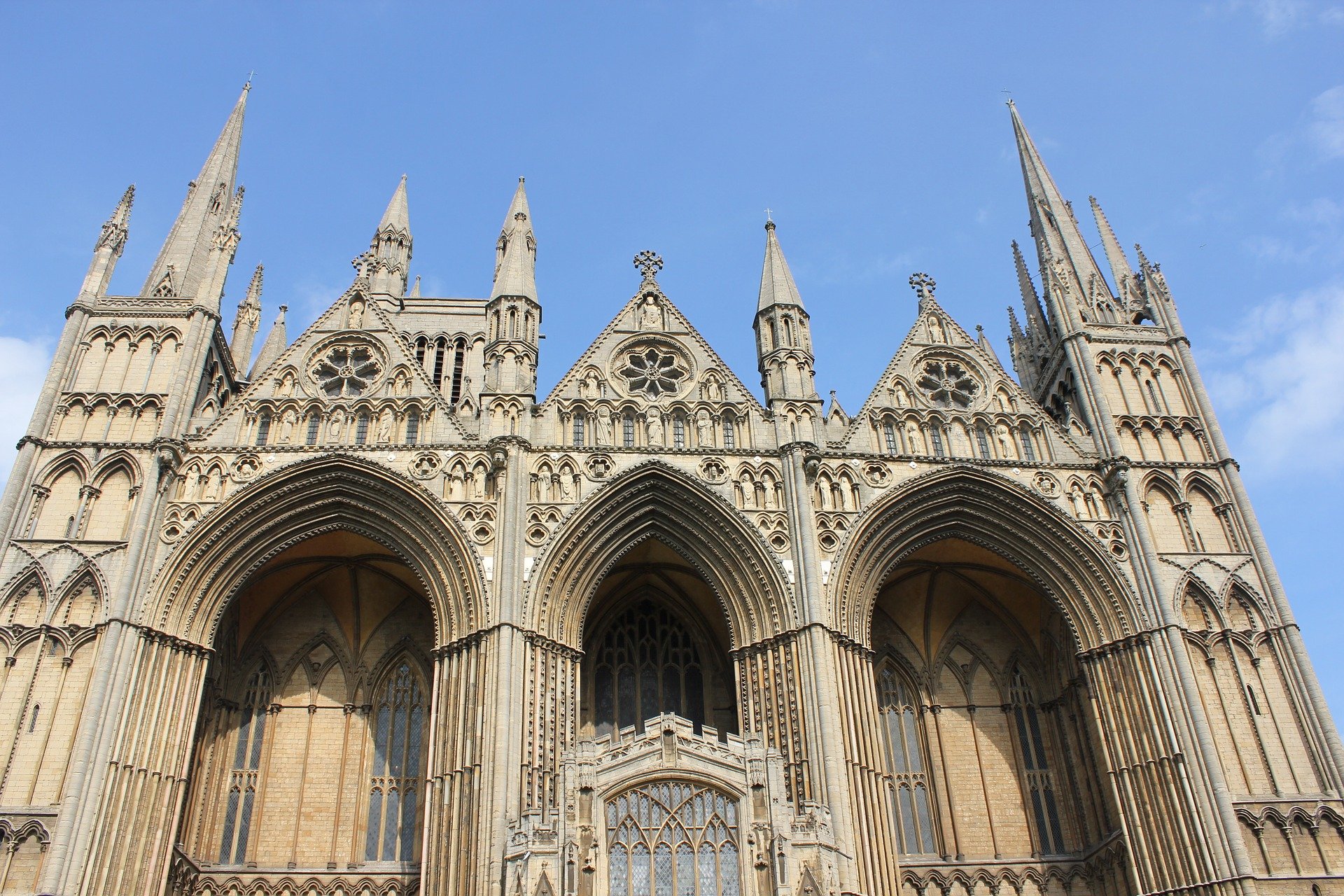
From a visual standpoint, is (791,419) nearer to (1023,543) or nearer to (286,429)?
(1023,543)

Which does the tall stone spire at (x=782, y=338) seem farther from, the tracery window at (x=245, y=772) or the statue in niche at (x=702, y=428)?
the tracery window at (x=245, y=772)

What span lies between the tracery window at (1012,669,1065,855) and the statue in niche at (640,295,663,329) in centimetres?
1208

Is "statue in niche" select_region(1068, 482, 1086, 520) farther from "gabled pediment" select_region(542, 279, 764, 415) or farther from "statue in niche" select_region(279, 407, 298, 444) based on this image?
"statue in niche" select_region(279, 407, 298, 444)

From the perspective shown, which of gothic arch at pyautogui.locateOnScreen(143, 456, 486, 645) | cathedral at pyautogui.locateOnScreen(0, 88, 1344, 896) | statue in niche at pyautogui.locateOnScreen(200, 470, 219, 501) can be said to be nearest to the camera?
cathedral at pyautogui.locateOnScreen(0, 88, 1344, 896)

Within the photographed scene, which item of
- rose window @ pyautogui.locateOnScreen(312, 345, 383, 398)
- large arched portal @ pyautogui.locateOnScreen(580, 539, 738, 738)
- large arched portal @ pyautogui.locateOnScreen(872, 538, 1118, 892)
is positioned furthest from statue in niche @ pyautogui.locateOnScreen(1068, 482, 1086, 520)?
rose window @ pyautogui.locateOnScreen(312, 345, 383, 398)

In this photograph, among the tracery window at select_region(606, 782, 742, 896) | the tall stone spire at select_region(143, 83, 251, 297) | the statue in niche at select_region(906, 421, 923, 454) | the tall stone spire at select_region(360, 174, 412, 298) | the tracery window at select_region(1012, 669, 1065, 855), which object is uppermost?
the tall stone spire at select_region(360, 174, 412, 298)


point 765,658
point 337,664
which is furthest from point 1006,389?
point 337,664

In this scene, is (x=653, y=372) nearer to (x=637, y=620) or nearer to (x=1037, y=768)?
(x=637, y=620)

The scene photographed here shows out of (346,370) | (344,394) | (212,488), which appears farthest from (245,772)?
(346,370)

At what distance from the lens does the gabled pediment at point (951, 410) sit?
82.1 ft

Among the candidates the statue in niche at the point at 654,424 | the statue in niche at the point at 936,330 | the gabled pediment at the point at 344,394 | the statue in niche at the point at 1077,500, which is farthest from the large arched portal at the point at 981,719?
the gabled pediment at the point at 344,394

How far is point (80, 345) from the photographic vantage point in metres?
24.7

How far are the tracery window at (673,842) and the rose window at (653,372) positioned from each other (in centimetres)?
1000

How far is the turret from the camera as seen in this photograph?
24.8 metres
